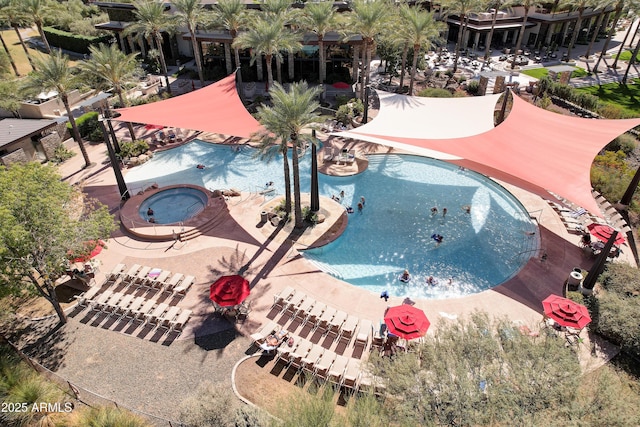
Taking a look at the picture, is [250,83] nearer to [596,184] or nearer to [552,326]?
[596,184]

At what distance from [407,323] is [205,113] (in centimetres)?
1953

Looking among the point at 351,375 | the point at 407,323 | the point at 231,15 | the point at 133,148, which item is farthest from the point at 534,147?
the point at 231,15

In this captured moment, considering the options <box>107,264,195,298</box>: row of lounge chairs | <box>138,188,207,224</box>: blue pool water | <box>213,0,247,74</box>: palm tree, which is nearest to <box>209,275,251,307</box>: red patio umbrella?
<box>107,264,195,298</box>: row of lounge chairs

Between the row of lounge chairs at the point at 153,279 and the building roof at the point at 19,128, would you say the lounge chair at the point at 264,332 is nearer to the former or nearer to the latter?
the row of lounge chairs at the point at 153,279

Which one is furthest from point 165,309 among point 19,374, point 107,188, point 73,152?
point 73,152

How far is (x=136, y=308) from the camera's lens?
18219mm

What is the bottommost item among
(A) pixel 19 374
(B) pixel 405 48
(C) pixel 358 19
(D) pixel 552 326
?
(D) pixel 552 326

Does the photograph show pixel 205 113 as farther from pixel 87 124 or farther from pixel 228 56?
pixel 228 56

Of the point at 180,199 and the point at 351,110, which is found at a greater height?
the point at 351,110

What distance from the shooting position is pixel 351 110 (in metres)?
35.8

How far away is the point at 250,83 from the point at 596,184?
35748 mm

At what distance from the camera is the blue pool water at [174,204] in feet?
83.0

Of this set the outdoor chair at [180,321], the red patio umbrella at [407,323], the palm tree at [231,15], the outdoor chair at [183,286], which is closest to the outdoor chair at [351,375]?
the red patio umbrella at [407,323]

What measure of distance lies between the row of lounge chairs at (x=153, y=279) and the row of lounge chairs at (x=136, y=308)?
0.85m
